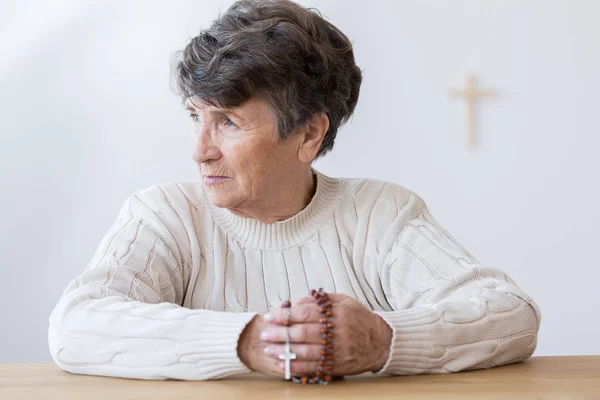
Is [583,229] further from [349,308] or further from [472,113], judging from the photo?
[349,308]

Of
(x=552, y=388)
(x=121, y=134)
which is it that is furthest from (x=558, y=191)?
(x=552, y=388)

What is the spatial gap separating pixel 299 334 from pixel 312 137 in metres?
0.75

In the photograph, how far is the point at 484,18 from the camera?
390cm

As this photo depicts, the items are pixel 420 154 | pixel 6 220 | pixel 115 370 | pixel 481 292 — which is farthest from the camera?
pixel 420 154

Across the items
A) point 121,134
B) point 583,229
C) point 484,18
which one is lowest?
point 583,229

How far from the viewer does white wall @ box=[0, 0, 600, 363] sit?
3.54 metres

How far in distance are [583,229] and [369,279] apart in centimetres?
220

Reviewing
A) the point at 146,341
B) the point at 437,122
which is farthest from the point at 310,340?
the point at 437,122

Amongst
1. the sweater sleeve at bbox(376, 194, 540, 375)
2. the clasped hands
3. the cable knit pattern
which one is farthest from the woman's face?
the clasped hands

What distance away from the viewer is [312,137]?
6.69 feet

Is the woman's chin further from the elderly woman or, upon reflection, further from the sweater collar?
the sweater collar

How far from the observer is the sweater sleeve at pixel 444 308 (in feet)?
4.93

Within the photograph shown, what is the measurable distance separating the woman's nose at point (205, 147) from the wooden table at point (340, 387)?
0.57 metres

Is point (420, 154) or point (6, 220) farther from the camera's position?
point (420, 154)
